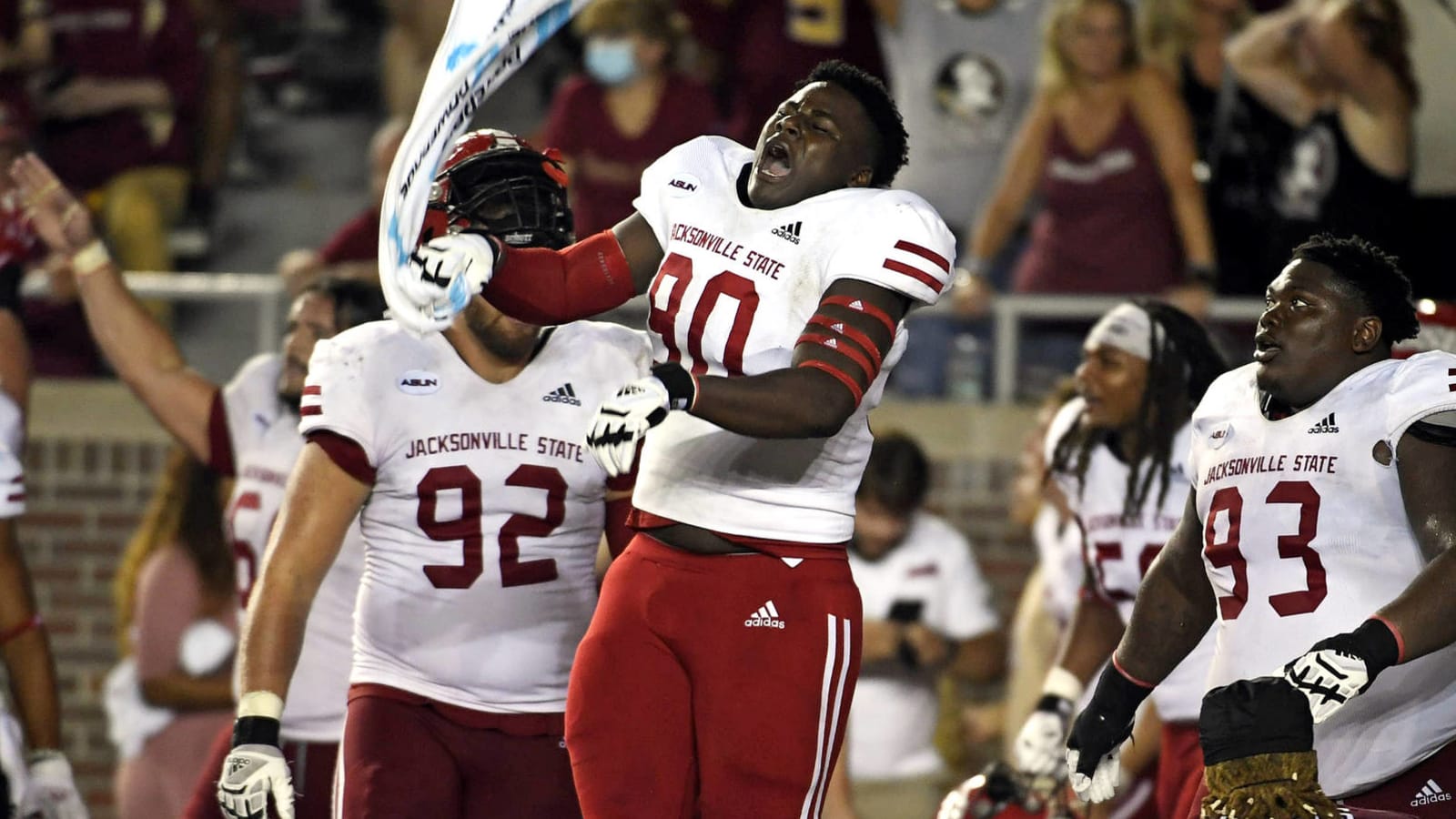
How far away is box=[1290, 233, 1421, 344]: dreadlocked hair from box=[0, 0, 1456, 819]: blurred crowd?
2.32 m

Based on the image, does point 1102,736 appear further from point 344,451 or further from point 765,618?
point 344,451

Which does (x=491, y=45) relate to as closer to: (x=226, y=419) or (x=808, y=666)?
(x=808, y=666)

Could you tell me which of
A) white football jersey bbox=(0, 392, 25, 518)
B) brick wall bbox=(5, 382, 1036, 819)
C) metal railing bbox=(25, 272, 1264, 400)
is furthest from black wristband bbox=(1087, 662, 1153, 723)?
brick wall bbox=(5, 382, 1036, 819)

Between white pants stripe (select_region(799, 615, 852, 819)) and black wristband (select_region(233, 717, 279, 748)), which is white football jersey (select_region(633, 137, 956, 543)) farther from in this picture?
black wristband (select_region(233, 717, 279, 748))

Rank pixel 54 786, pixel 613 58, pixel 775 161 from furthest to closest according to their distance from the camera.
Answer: pixel 613 58
pixel 54 786
pixel 775 161

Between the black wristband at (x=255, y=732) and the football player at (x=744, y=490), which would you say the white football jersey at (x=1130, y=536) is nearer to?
the football player at (x=744, y=490)

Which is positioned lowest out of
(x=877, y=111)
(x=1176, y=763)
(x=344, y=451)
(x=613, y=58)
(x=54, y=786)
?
(x=54, y=786)

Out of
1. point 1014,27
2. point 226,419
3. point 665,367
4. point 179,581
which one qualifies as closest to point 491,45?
point 665,367

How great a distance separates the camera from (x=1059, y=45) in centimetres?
779

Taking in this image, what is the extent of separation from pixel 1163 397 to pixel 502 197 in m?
2.00

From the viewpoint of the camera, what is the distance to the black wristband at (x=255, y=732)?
4.32 meters

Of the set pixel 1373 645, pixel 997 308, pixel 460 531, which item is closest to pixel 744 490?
pixel 460 531

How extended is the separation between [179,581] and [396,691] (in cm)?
325

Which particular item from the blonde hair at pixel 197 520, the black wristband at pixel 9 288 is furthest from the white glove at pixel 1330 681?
the blonde hair at pixel 197 520
